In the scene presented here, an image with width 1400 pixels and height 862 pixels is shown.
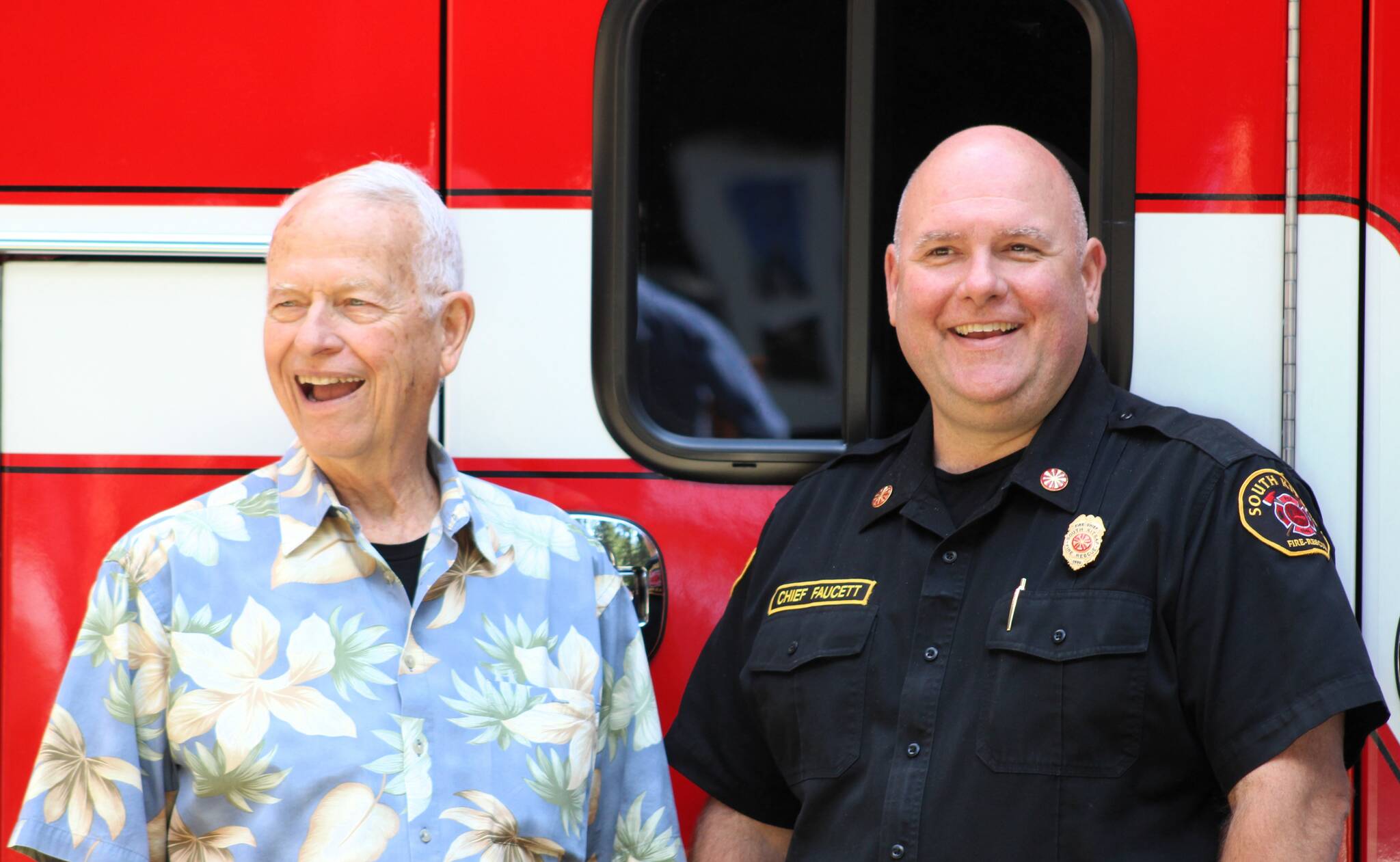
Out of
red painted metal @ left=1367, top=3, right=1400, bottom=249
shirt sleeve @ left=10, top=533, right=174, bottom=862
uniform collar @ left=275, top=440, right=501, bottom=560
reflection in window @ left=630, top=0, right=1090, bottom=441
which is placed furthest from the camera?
reflection in window @ left=630, top=0, right=1090, bottom=441

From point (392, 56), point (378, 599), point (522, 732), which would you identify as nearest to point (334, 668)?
point (378, 599)

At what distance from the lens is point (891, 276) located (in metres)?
1.94

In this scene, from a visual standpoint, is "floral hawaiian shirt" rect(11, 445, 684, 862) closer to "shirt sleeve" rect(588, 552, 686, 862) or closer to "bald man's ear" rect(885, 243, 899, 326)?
"shirt sleeve" rect(588, 552, 686, 862)

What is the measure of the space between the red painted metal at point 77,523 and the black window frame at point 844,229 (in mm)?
61

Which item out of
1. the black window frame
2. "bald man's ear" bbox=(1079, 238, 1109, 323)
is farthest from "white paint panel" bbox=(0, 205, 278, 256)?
"bald man's ear" bbox=(1079, 238, 1109, 323)

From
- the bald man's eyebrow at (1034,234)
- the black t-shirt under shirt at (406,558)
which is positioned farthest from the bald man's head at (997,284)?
the black t-shirt under shirt at (406,558)

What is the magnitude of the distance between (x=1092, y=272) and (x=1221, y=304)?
0.21 m

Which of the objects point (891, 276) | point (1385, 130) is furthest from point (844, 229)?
point (1385, 130)

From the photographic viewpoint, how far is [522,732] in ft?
5.49

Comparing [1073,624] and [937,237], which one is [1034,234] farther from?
[1073,624]

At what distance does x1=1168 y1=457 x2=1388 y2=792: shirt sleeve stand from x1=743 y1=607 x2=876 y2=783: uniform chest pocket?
0.41 metres

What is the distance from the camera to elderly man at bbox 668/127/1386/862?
157 cm

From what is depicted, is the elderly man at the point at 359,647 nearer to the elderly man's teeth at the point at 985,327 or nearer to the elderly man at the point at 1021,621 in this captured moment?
the elderly man at the point at 1021,621

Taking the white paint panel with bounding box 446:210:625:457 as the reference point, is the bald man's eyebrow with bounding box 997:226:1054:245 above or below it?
above
